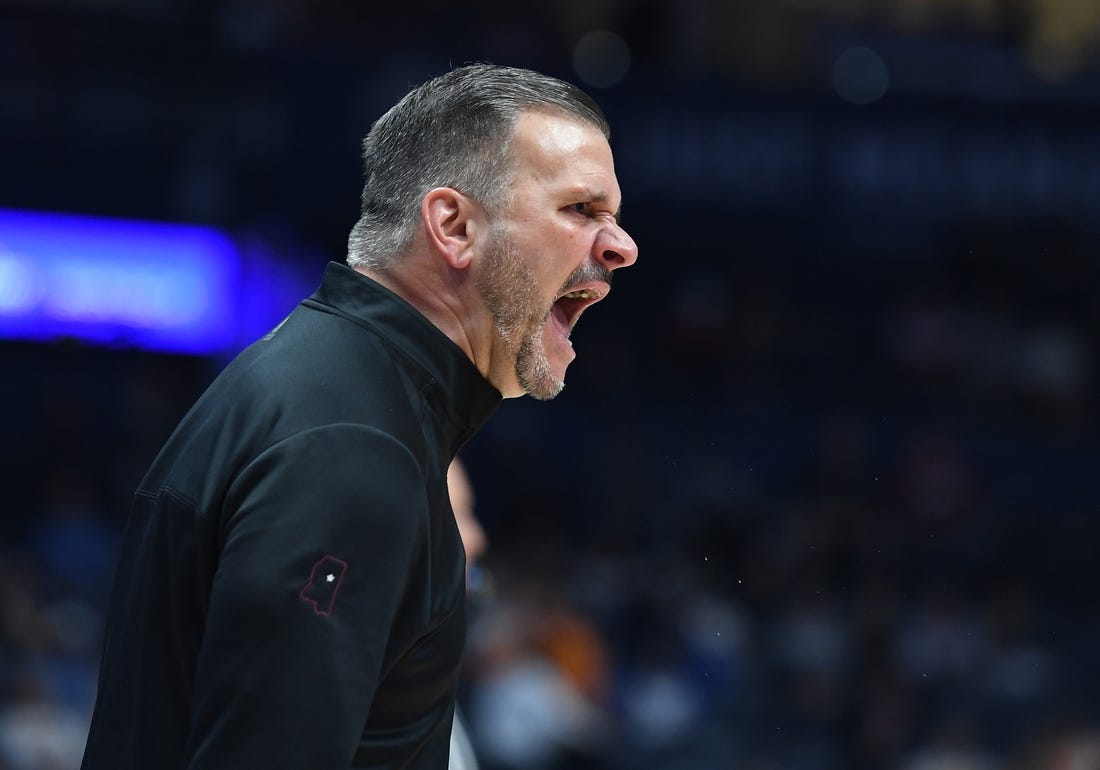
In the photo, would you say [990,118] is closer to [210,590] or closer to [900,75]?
[900,75]

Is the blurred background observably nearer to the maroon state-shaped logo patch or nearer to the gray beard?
the gray beard

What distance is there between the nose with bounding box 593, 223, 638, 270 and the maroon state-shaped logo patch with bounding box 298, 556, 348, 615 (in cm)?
57

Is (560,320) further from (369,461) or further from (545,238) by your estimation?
(369,461)

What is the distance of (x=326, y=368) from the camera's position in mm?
1588

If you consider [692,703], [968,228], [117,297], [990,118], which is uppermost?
[990,118]

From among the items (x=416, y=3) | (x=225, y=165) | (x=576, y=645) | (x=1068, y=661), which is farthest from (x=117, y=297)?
(x=1068, y=661)

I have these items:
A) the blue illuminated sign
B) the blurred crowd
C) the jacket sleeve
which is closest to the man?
the jacket sleeve

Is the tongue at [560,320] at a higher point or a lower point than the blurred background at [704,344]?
higher

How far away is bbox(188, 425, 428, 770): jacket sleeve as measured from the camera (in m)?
1.40

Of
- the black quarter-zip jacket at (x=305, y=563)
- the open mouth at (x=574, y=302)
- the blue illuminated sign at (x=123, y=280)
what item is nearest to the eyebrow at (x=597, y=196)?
the open mouth at (x=574, y=302)

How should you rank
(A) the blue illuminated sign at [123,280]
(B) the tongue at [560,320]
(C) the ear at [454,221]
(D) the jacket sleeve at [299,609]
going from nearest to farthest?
1. (D) the jacket sleeve at [299,609]
2. (C) the ear at [454,221]
3. (B) the tongue at [560,320]
4. (A) the blue illuminated sign at [123,280]

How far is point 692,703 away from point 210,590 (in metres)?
6.82

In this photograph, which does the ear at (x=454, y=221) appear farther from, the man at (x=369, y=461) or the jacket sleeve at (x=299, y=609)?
the jacket sleeve at (x=299, y=609)

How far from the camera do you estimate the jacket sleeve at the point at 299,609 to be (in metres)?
1.40
